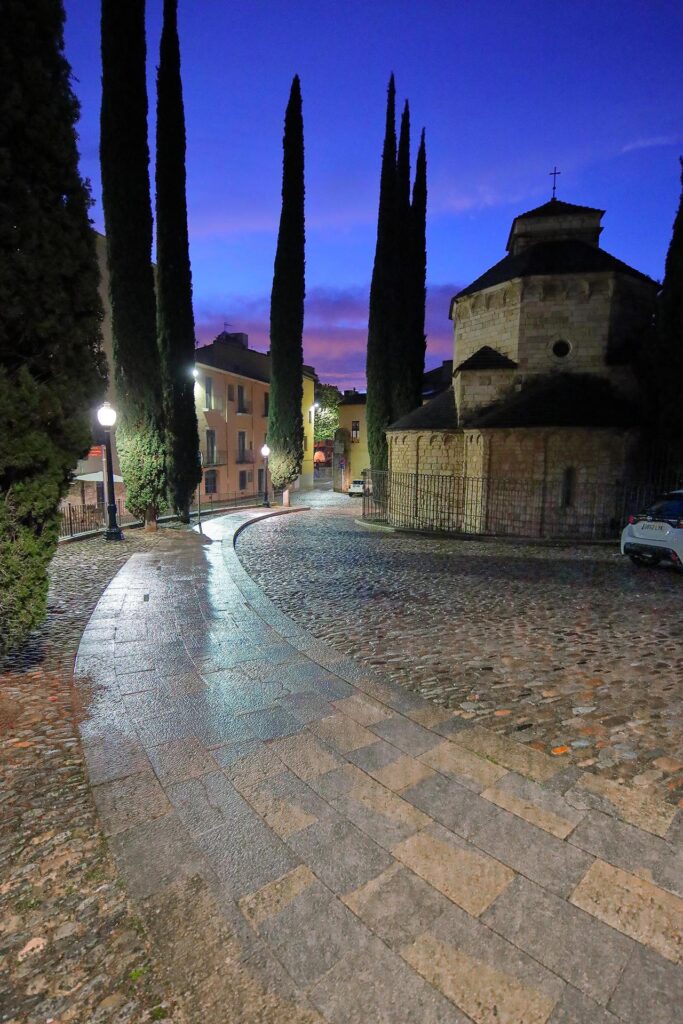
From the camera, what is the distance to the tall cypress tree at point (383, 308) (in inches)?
1062

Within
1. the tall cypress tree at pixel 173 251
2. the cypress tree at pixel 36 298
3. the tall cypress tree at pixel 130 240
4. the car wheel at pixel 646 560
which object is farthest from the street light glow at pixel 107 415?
the car wheel at pixel 646 560

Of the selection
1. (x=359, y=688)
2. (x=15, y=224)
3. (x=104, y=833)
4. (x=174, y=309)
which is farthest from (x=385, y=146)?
(x=104, y=833)

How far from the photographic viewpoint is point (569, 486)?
1634 centimetres

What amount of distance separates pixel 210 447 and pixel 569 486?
2209cm

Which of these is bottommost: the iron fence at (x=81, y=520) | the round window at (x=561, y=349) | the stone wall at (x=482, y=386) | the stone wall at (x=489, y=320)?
the iron fence at (x=81, y=520)

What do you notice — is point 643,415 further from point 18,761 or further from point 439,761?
point 18,761

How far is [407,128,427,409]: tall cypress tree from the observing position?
2822 centimetres

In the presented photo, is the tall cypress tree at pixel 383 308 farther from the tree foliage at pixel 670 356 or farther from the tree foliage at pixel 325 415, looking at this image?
the tree foliage at pixel 325 415

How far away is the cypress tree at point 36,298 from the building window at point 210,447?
25.0 metres

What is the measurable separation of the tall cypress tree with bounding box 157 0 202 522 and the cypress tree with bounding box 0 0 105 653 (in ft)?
40.7

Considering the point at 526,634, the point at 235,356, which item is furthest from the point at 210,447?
the point at 526,634

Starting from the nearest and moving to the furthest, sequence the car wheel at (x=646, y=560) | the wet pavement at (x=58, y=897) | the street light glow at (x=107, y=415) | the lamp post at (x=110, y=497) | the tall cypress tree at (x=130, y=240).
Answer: the wet pavement at (x=58, y=897)
the car wheel at (x=646, y=560)
the street light glow at (x=107, y=415)
the lamp post at (x=110, y=497)
the tall cypress tree at (x=130, y=240)

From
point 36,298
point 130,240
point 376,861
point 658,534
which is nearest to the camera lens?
point 376,861

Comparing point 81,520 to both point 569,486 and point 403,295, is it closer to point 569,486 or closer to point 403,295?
point 569,486
